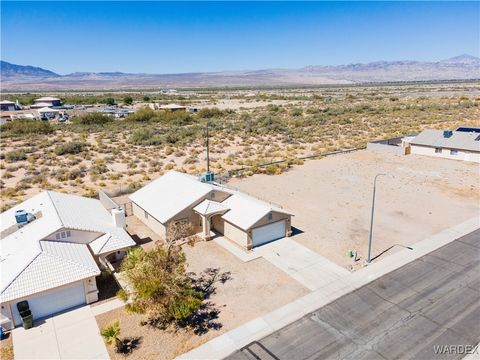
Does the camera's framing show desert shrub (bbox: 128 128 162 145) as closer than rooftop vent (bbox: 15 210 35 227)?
No

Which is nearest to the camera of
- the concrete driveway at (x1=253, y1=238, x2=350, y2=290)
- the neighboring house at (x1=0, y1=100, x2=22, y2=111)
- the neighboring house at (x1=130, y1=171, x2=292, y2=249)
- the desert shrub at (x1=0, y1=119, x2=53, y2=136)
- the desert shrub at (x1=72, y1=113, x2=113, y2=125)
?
the concrete driveway at (x1=253, y1=238, x2=350, y2=290)

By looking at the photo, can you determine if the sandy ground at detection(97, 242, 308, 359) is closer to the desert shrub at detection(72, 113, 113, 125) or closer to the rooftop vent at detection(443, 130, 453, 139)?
the rooftop vent at detection(443, 130, 453, 139)

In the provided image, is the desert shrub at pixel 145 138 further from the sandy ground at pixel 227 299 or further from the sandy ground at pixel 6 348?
the sandy ground at pixel 6 348

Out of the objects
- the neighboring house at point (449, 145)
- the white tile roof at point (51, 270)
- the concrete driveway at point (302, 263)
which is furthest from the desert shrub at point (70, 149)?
the neighboring house at point (449, 145)

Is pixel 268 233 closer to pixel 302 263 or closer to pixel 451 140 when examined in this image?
pixel 302 263

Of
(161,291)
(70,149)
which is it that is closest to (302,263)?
(161,291)

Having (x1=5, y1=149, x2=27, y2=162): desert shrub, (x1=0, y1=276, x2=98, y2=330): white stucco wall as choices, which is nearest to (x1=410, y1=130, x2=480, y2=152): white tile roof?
(x1=0, y1=276, x2=98, y2=330): white stucco wall

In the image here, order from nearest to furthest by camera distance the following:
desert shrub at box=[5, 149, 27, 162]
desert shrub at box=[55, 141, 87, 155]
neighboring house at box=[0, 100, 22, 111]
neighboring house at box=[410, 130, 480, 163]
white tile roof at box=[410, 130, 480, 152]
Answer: desert shrub at box=[5, 149, 27, 162] → neighboring house at box=[410, 130, 480, 163] → white tile roof at box=[410, 130, 480, 152] → desert shrub at box=[55, 141, 87, 155] → neighboring house at box=[0, 100, 22, 111]

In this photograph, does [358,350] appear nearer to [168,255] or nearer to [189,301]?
[189,301]
